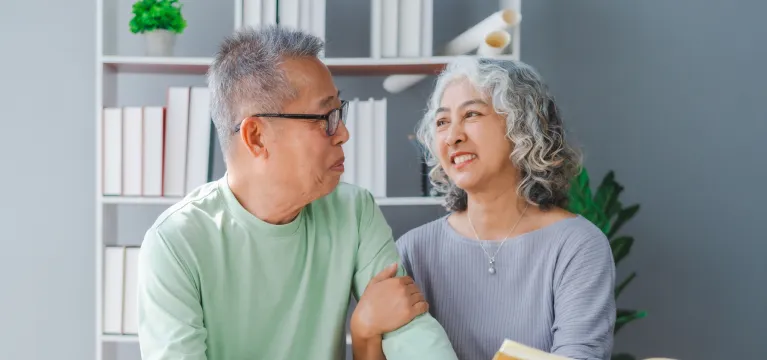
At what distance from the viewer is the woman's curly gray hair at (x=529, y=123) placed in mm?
1803

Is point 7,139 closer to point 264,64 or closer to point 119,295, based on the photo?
point 119,295

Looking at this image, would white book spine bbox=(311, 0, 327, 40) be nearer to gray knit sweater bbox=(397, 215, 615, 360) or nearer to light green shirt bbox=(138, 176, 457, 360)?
gray knit sweater bbox=(397, 215, 615, 360)

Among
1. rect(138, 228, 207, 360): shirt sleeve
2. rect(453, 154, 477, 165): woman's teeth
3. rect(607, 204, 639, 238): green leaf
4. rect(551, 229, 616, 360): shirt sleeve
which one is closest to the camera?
rect(138, 228, 207, 360): shirt sleeve

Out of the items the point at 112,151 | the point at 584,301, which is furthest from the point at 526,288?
the point at 112,151

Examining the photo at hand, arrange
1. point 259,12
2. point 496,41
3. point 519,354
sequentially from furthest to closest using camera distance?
point 259,12 < point 496,41 < point 519,354

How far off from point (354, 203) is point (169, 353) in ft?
1.56

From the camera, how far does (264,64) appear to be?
148cm

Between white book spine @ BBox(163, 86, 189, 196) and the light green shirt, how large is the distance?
3.10 ft

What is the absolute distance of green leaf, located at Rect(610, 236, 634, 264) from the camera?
8.28 feet

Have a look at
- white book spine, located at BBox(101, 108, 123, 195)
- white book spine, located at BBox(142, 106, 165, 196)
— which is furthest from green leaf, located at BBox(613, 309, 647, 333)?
white book spine, located at BBox(101, 108, 123, 195)

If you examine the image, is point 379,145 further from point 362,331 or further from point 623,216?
point 362,331

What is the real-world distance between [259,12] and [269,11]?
0.11ft

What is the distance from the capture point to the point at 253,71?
148 centimetres

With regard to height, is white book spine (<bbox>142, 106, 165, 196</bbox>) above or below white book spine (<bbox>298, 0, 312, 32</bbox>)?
below
